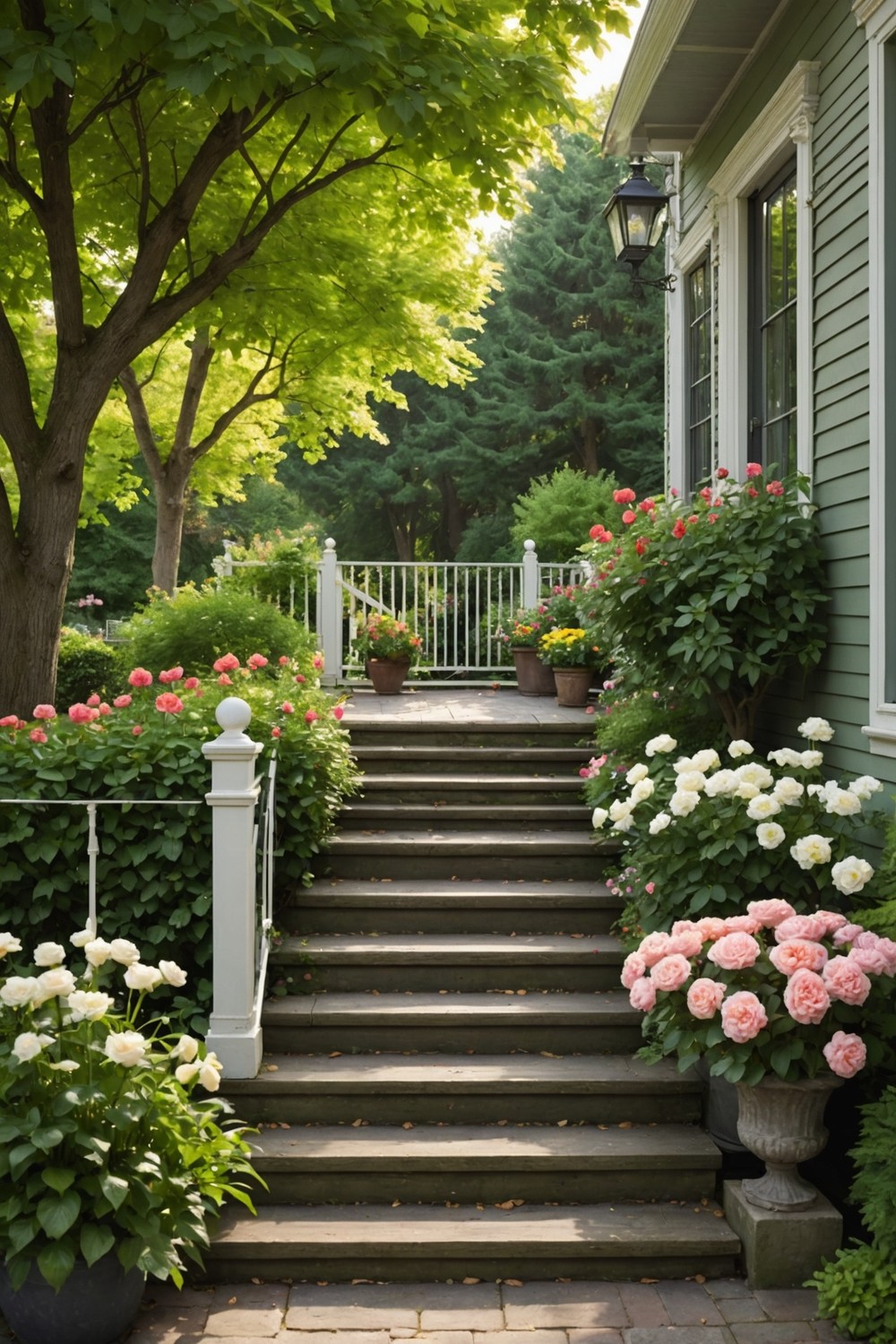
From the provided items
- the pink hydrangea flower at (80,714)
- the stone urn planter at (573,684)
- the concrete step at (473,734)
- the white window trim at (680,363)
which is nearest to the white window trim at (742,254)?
the white window trim at (680,363)

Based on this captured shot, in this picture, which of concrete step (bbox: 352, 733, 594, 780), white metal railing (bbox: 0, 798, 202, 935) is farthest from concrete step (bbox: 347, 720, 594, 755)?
white metal railing (bbox: 0, 798, 202, 935)

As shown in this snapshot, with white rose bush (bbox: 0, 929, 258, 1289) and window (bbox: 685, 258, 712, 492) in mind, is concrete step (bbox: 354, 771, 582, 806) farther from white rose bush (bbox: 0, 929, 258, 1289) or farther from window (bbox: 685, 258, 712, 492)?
white rose bush (bbox: 0, 929, 258, 1289)

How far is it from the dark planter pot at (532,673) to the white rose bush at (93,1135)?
6286 millimetres

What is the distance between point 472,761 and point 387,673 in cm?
290

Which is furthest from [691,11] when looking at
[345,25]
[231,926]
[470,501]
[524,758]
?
[470,501]

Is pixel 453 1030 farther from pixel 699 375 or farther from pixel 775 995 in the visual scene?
pixel 699 375

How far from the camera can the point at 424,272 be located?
391 inches

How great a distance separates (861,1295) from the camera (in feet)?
10.3

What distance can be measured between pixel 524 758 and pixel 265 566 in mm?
4367

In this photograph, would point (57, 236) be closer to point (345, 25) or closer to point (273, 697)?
point (345, 25)

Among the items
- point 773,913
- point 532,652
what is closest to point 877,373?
point 773,913

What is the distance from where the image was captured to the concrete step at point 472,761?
21.6 ft

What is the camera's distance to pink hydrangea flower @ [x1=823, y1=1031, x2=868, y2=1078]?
10.8 ft

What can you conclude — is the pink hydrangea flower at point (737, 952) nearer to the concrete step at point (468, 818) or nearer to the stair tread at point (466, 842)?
the stair tread at point (466, 842)
